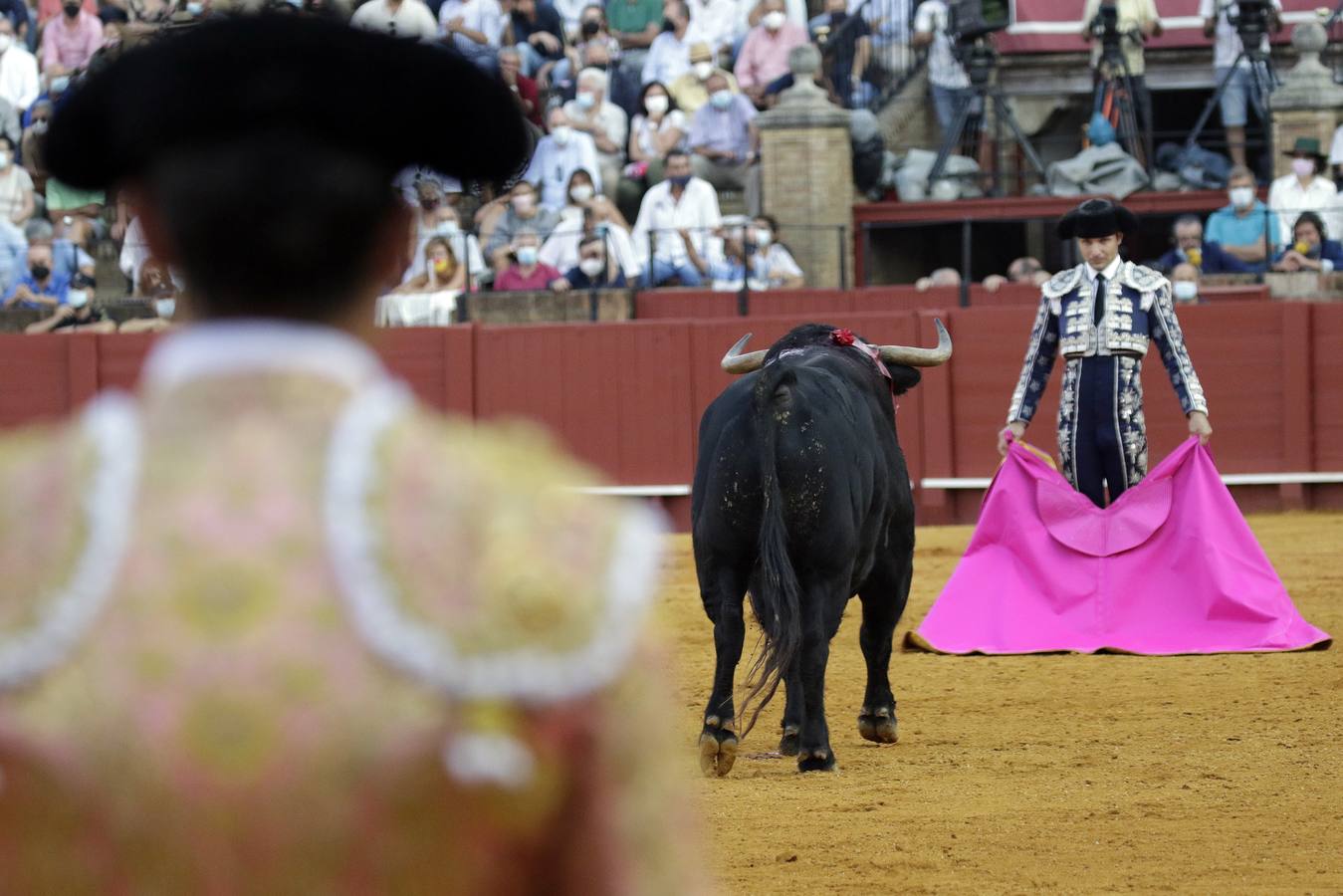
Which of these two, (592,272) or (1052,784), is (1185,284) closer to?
(592,272)

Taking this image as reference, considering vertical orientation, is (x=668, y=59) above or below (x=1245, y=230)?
above

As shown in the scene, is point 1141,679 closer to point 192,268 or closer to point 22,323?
point 192,268

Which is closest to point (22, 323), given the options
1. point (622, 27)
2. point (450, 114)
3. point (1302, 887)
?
point (622, 27)

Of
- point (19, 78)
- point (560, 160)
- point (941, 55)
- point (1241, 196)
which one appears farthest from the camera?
point (941, 55)

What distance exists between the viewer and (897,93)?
15922 mm

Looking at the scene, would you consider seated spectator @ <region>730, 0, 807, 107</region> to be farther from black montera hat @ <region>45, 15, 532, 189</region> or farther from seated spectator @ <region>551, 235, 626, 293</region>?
black montera hat @ <region>45, 15, 532, 189</region>

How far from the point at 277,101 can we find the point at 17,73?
15099 millimetres

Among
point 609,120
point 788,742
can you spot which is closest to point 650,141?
point 609,120

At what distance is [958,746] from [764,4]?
9891mm

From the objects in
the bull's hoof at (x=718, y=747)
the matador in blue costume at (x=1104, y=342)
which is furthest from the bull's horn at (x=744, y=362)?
the matador in blue costume at (x=1104, y=342)

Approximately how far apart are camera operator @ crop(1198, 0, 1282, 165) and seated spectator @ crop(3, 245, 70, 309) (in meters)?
7.81

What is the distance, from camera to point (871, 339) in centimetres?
1212

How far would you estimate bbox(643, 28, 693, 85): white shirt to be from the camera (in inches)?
588

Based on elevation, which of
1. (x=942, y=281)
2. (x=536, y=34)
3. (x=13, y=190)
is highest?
(x=536, y=34)
